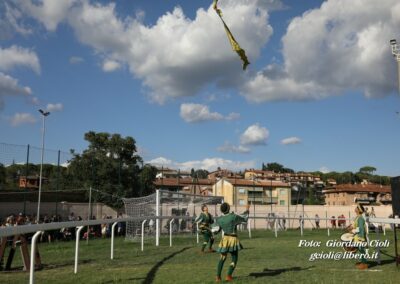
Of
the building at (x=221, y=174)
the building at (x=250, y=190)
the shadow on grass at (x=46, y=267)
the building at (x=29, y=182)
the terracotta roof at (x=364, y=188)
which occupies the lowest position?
the shadow on grass at (x=46, y=267)

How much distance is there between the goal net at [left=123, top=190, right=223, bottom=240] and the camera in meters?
26.2

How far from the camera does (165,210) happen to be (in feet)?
115

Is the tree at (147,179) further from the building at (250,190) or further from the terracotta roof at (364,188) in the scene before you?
the terracotta roof at (364,188)

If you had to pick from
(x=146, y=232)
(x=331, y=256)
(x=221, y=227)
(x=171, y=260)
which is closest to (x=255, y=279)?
(x=221, y=227)

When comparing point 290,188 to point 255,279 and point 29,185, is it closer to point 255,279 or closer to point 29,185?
point 29,185

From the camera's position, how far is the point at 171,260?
47.5 ft

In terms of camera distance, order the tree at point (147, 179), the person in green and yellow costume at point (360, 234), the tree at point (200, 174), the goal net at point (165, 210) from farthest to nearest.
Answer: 1. the tree at point (200, 174)
2. the tree at point (147, 179)
3. the goal net at point (165, 210)
4. the person in green and yellow costume at point (360, 234)

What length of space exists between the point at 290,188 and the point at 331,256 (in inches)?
3239

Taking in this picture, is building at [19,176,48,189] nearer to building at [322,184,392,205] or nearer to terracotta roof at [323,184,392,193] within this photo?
building at [322,184,392,205]

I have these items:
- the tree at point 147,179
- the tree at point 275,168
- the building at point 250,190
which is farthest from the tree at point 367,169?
the tree at point 147,179

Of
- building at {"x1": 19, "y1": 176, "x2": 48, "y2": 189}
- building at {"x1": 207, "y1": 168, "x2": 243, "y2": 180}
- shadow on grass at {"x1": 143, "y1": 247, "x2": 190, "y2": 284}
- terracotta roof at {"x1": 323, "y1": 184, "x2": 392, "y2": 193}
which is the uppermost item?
building at {"x1": 207, "y1": 168, "x2": 243, "y2": 180}

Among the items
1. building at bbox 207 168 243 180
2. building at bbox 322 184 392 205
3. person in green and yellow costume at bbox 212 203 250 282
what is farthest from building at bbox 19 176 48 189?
building at bbox 322 184 392 205

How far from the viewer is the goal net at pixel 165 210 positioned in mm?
26234

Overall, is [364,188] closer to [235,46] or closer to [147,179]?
[147,179]
